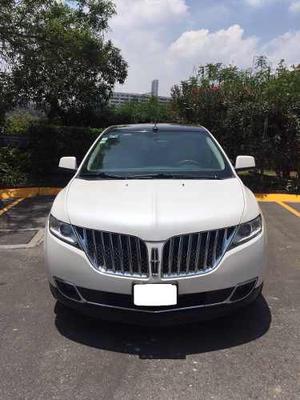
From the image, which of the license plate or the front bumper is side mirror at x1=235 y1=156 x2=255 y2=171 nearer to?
the front bumper

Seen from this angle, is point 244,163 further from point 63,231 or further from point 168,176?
point 63,231

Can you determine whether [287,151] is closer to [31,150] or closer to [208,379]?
[31,150]

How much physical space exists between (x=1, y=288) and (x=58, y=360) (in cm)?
174

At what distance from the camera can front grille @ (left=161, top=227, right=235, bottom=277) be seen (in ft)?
12.1

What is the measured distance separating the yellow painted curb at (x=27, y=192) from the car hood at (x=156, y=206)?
7247mm

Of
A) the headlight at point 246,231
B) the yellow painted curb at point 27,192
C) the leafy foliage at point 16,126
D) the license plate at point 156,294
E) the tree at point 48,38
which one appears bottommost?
the yellow painted curb at point 27,192

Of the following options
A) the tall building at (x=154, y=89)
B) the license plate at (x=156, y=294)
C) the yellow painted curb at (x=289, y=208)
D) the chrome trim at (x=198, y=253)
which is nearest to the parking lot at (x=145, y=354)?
the license plate at (x=156, y=294)

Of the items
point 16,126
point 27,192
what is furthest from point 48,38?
point 27,192

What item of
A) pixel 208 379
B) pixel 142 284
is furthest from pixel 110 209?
pixel 208 379

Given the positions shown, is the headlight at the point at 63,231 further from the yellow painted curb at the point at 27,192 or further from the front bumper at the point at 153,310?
the yellow painted curb at the point at 27,192

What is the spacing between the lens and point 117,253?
12.2 feet

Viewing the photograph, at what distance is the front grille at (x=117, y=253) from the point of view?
3.68m

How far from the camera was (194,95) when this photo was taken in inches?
537

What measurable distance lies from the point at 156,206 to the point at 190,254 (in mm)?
455
